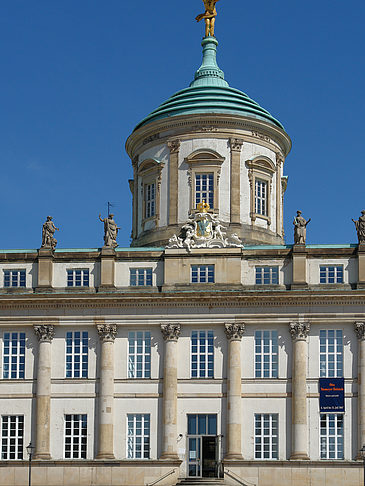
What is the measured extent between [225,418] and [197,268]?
9110mm

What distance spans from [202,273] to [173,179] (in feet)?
27.1

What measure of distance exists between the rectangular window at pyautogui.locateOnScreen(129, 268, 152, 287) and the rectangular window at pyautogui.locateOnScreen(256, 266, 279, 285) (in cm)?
657

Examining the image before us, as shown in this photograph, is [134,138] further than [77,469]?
Yes

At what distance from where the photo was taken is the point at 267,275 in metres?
70.6

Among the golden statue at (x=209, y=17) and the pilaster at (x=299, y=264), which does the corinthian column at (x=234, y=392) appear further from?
the golden statue at (x=209, y=17)

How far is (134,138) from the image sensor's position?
7906 centimetres

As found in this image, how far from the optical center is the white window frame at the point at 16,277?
2827 inches

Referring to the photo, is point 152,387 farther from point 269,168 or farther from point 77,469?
point 269,168

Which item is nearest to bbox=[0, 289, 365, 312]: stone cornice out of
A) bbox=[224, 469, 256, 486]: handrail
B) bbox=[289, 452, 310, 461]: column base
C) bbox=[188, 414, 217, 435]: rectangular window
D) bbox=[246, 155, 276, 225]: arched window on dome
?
bbox=[188, 414, 217, 435]: rectangular window

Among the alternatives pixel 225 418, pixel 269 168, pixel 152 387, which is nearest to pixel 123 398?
pixel 152 387

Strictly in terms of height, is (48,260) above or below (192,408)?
above

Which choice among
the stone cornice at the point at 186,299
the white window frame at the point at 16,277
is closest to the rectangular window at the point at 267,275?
the stone cornice at the point at 186,299

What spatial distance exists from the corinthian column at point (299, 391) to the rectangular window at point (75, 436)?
12.3m

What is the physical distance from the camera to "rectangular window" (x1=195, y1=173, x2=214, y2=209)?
75688 mm
